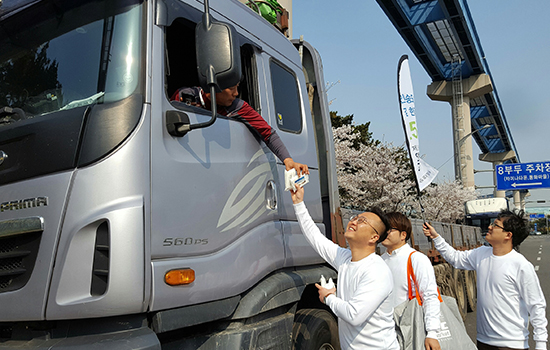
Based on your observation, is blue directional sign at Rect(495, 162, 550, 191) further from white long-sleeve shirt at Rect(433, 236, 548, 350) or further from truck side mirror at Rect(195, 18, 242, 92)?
truck side mirror at Rect(195, 18, 242, 92)

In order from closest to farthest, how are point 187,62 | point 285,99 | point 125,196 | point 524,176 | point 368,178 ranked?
1. point 125,196
2. point 187,62
3. point 285,99
4. point 368,178
5. point 524,176

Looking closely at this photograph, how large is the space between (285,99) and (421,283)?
172 centimetres

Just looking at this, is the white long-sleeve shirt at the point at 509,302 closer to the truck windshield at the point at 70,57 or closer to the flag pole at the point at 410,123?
the truck windshield at the point at 70,57

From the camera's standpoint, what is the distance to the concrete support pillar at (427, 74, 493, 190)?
38.4m

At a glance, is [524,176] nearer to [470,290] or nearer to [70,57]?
[470,290]

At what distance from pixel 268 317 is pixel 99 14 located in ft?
6.56

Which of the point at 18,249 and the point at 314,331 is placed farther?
the point at 314,331

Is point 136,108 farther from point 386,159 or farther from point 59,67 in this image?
point 386,159

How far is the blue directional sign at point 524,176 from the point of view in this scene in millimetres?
33656

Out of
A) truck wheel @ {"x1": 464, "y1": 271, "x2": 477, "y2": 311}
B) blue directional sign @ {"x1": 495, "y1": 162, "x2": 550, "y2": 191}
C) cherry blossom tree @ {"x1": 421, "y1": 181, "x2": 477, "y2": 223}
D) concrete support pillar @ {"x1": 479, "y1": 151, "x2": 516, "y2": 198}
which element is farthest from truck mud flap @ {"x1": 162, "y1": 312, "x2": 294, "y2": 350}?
concrete support pillar @ {"x1": 479, "y1": 151, "x2": 516, "y2": 198}

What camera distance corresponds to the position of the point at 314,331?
11.2 ft

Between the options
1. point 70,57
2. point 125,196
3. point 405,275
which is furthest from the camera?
point 405,275

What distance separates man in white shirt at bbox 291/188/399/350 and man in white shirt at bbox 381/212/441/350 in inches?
17.3

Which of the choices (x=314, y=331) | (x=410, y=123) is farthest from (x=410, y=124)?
(x=314, y=331)
